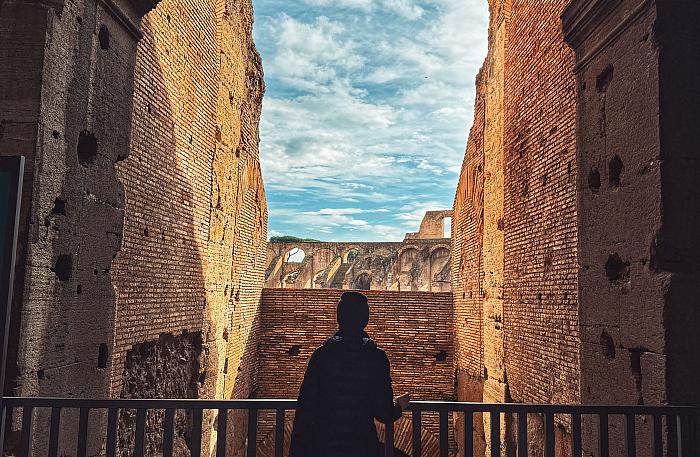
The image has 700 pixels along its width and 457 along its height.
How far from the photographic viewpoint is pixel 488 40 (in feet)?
34.1

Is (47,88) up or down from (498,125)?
down

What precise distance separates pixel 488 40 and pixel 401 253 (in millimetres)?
19881

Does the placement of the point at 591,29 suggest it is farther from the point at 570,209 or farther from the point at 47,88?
the point at 47,88

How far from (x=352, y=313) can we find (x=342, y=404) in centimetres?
49

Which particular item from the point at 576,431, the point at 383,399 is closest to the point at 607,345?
the point at 576,431

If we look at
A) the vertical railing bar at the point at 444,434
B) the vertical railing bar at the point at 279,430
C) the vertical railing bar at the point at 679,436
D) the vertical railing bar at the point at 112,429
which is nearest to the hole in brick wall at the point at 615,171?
the vertical railing bar at the point at 679,436

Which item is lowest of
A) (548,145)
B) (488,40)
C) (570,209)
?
(570,209)

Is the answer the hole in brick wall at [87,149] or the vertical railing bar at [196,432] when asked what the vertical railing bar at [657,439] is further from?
the hole in brick wall at [87,149]

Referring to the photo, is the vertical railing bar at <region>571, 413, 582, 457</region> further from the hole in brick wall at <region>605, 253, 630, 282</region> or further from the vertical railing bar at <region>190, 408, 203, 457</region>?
the vertical railing bar at <region>190, 408, 203, 457</region>

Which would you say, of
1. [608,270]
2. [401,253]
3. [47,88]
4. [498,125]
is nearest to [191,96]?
[47,88]

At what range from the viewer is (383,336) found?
1284cm

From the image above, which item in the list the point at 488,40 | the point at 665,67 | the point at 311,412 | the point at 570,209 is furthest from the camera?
the point at 488,40

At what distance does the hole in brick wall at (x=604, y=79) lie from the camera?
4.48 metres

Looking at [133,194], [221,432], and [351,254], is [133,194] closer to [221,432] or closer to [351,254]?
[221,432]
